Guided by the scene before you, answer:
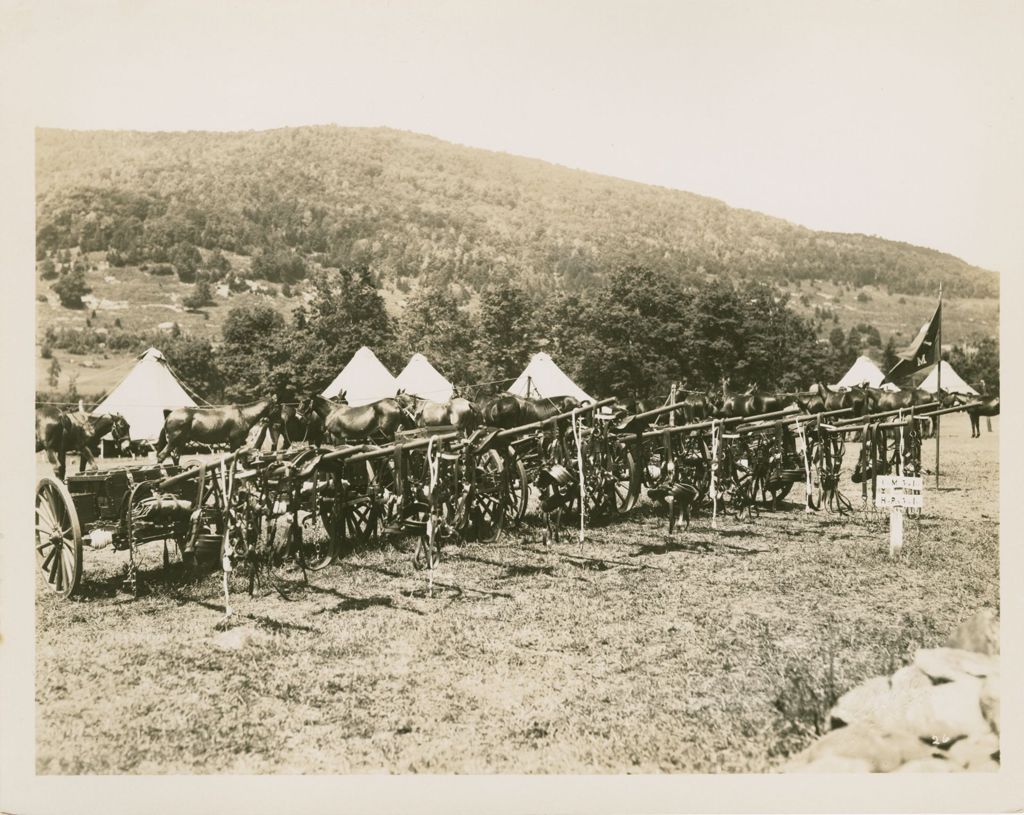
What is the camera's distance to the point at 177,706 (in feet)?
17.7

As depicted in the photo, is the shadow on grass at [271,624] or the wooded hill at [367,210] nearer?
the shadow on grass at [271,624]

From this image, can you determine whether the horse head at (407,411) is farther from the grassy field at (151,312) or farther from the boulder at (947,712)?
the boulder at (947,712)

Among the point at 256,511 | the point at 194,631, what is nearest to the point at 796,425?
the point at 256,511

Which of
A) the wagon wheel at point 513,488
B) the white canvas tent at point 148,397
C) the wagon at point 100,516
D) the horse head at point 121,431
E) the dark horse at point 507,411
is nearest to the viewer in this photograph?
the wagon at point 100,516

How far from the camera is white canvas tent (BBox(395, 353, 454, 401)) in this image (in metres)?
19.8

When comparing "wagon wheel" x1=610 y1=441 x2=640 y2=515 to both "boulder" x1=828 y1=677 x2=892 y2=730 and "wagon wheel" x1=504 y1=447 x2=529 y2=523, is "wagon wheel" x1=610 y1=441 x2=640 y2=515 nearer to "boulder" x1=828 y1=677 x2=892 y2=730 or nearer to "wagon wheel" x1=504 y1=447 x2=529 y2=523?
"wagon wheel" x1=504 y1=447 x2=529 y2=523

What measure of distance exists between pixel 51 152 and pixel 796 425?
423 inches

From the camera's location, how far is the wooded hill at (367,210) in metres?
7.67

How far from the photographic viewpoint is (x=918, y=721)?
5109 mm

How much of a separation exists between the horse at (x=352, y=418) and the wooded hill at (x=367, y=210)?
6.83ft

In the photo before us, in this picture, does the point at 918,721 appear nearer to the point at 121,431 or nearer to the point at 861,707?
the point at 861,707

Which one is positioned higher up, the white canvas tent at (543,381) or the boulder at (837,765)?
the white canvas tent at (543,381)

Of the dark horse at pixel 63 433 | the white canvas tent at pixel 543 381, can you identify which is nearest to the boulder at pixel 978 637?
the dark horse at pixel 63 433

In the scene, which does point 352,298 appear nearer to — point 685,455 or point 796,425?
point 685,455
